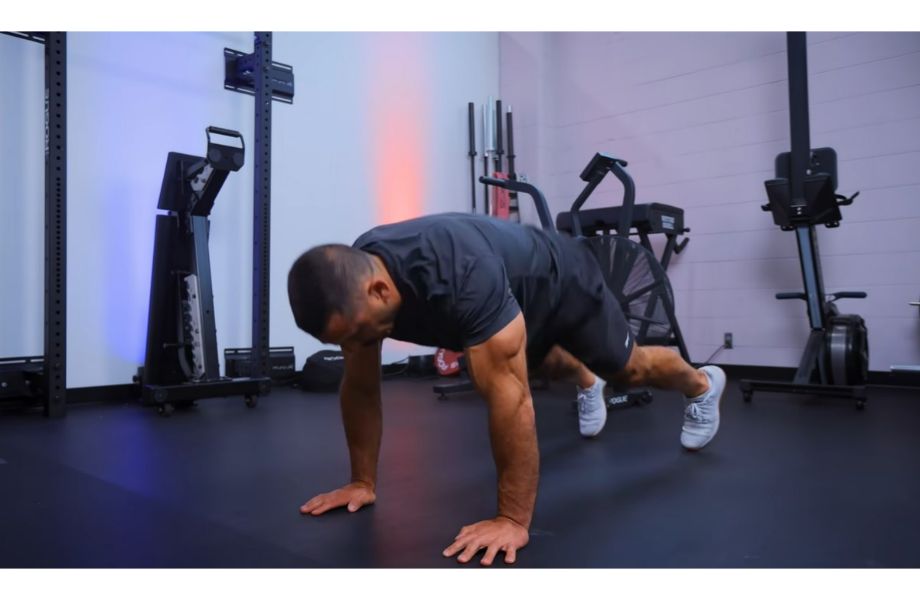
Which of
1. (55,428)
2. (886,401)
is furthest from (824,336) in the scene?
(55,428)

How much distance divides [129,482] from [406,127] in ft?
11.6

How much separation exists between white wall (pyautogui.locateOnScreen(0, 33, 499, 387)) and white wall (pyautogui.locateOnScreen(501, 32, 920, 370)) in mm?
820

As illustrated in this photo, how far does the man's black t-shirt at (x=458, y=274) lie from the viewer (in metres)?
1.31

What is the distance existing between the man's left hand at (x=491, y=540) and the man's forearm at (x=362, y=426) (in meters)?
0.39

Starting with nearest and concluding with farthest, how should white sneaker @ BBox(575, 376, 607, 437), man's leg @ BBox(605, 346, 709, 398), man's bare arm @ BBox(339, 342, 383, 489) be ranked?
man's bare arm @ BBox(339, 342, 383, 489)
man's leg @ BBox(605, 346, 709, 398)
white sneaker @ BBox(575, 376, 607, 437)

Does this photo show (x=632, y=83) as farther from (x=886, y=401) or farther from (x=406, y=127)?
(x=886, y=401)

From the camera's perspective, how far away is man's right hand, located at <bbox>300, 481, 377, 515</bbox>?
162cm

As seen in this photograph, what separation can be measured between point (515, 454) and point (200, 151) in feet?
10.3

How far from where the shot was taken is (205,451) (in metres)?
2.33

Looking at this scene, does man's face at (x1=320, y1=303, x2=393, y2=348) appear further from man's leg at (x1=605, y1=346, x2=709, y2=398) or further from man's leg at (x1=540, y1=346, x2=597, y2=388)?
man's leg at (x1=540, y1=346, x2=597, y2=388)

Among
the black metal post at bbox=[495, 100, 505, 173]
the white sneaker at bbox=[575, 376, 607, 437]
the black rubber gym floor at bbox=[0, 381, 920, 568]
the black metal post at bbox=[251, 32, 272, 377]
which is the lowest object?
the black rubber gym floor at bbox=[0, 381, 920, 568]


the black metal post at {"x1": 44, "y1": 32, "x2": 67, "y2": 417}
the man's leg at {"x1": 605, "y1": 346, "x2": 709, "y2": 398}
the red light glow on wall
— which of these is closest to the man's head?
the man's leg at {"x1": 605, "y1": 346, "x2": 709, "y2": 398}

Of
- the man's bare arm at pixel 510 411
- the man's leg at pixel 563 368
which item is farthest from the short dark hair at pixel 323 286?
the man's leg at pixel 563 368

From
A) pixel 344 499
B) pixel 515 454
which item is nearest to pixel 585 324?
pixel 515 454
